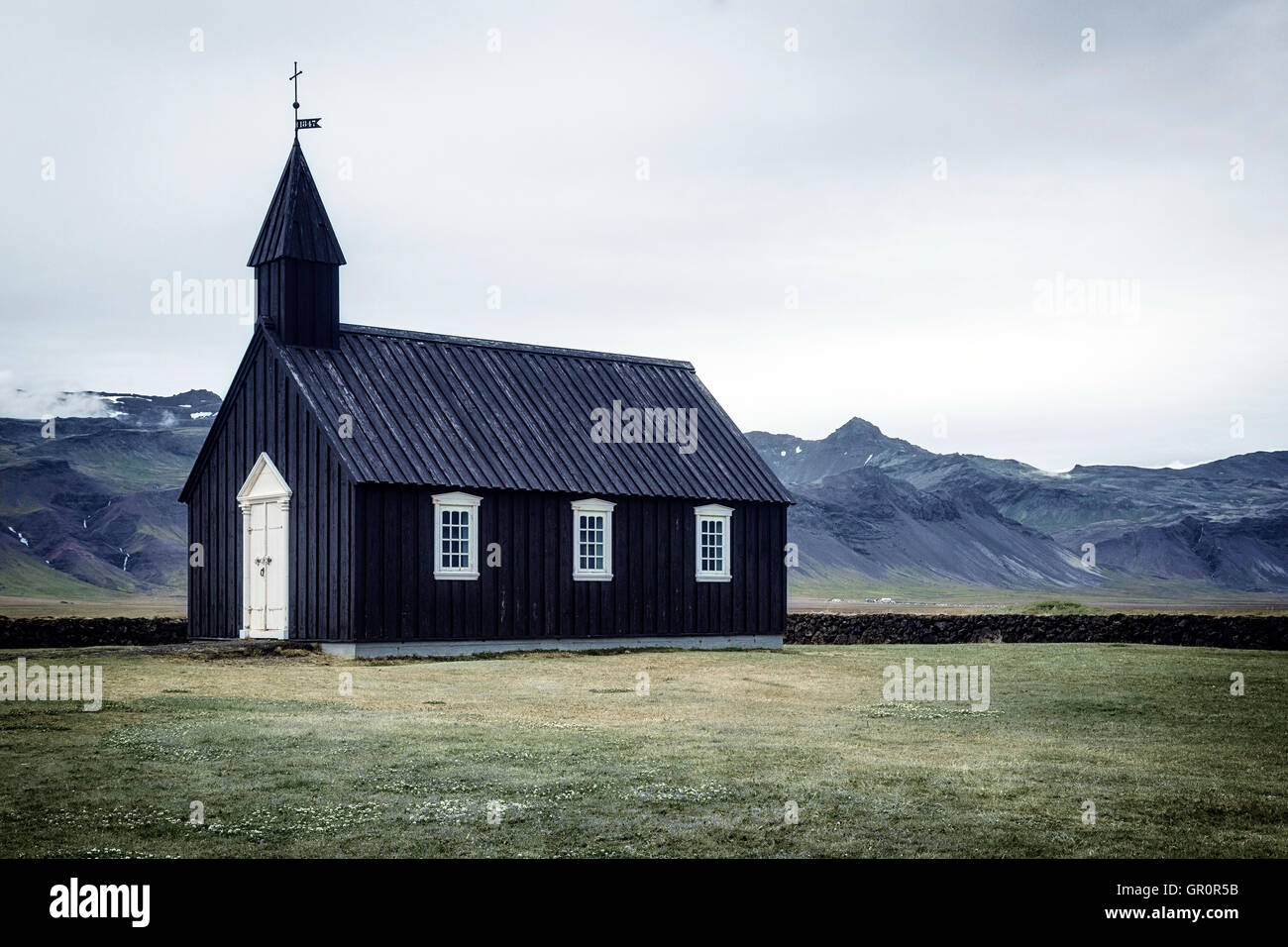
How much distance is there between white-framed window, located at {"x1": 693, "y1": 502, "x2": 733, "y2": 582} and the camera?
36844 millimetres

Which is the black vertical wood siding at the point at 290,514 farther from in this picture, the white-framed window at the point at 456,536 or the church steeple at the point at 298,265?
the white-framed window at the point at 456,536

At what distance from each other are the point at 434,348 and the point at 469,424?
3.24 metres

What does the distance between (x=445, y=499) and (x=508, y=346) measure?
749cm

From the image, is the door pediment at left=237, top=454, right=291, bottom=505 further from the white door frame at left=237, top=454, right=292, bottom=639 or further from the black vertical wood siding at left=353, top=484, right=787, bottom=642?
the black vertical wood siding at left=353, top=484, right=787, bottom=642

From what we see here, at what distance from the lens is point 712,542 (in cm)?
3731

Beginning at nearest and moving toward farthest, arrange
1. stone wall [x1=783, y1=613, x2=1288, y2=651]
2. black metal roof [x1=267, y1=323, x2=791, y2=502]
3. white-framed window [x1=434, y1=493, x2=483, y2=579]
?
white-framed window [x1=434, y1=493, x2=483, y2=579] → black metal roof [x1=267, y1=323, x2=791, y2=502] → stone wall [x1=783, y1=613, x2=1288, y2=651]

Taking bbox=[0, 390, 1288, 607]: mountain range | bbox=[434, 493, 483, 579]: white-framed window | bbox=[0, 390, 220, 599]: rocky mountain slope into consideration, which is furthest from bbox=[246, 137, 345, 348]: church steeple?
bbox=[0, 390, 220, 599]: rocky mountain slope

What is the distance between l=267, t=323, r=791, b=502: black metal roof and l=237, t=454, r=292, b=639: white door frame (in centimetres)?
239

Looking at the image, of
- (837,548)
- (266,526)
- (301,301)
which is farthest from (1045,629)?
(837,548)

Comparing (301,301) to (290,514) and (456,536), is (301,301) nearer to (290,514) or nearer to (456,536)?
(290,514)

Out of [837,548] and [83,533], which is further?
[837,548]

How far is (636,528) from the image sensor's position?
116ft

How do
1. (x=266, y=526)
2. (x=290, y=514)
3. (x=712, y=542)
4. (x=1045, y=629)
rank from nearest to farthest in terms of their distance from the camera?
1. (x=290, y=514)
2. (x=266, y=526)
3. (x=712, y=542)
4. (x=1045, y=629)

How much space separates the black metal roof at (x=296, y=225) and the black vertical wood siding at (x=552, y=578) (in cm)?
678
